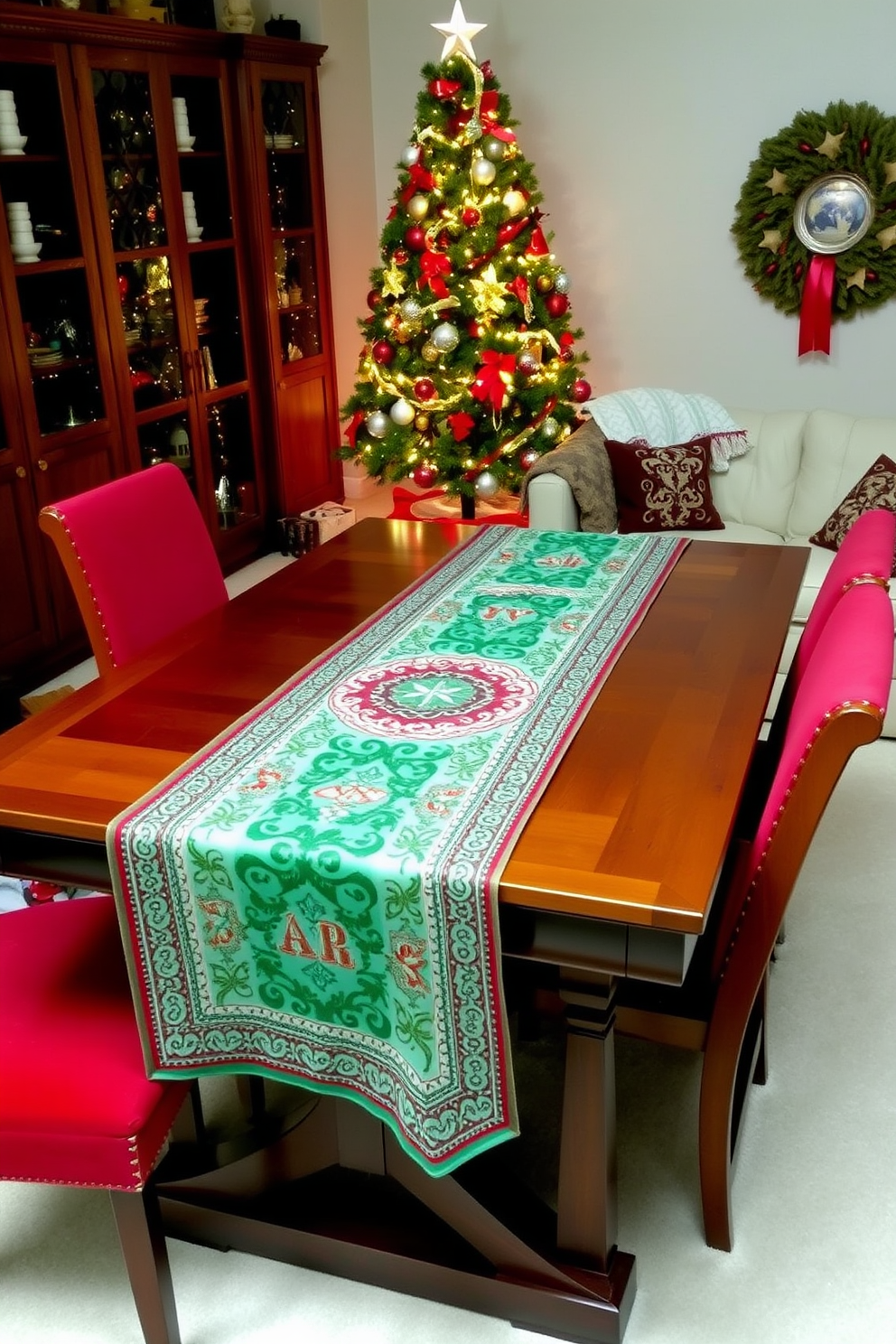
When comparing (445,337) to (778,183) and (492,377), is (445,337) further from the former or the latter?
(778,183)

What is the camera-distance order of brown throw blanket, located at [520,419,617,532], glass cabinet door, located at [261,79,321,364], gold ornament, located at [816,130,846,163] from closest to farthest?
brown throw blanket, located at [520,419,617,532], gold ornament, located at [816,130,846,163], glass cabinet door, located at [261,79,321,364]

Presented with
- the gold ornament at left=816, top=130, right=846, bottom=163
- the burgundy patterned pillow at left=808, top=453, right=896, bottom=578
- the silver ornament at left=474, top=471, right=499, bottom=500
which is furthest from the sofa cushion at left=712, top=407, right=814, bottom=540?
the gold ornament at left=816, top=130, right=846, bottom=163

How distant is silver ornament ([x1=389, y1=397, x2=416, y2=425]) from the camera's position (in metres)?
4.52

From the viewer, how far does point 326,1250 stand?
1759 mm

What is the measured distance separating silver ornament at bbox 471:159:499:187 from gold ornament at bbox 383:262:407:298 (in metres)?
0.44

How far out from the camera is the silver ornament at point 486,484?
4496mm

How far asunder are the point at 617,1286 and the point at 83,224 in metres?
3.53

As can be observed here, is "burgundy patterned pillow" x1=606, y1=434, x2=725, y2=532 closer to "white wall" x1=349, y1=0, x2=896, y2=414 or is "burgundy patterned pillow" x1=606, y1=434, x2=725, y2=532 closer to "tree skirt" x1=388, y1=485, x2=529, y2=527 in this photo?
"tree skirt" x1=388, y1=485, x2=529, y2=527

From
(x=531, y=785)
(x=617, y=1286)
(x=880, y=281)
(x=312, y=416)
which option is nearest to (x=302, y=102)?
(x=312, y=416)

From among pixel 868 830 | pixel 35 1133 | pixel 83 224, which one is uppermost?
pixel 83 224

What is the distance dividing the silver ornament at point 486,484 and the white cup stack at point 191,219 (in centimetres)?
143

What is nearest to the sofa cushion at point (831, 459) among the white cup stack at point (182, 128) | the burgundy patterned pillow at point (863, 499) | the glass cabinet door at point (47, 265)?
the burgundy patterned pillow at point (863, 499)

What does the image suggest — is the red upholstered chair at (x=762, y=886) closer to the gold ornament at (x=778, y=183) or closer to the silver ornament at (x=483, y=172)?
the silver ornament at (x=483, y=172)

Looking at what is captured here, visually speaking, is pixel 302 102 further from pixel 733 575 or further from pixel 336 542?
pixel 733 575
